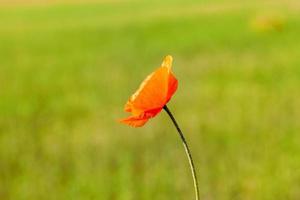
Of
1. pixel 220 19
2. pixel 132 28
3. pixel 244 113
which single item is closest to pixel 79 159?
pixel 244 113

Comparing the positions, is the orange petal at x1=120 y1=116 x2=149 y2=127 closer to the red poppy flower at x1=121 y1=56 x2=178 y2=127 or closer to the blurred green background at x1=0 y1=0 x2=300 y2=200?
the red poppy flower at x1=121 y1=56 x2=178 y2=127

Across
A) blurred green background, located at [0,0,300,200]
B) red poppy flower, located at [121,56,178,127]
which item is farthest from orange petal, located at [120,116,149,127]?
blurred green background, located at [0,0,300,200]

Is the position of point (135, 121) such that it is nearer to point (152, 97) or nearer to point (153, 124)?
point (152, 97)

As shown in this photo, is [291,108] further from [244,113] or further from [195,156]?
[195,156]

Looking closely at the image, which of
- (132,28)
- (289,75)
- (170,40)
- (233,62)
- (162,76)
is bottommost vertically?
(162,76)

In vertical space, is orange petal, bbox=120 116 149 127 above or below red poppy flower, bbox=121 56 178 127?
below
